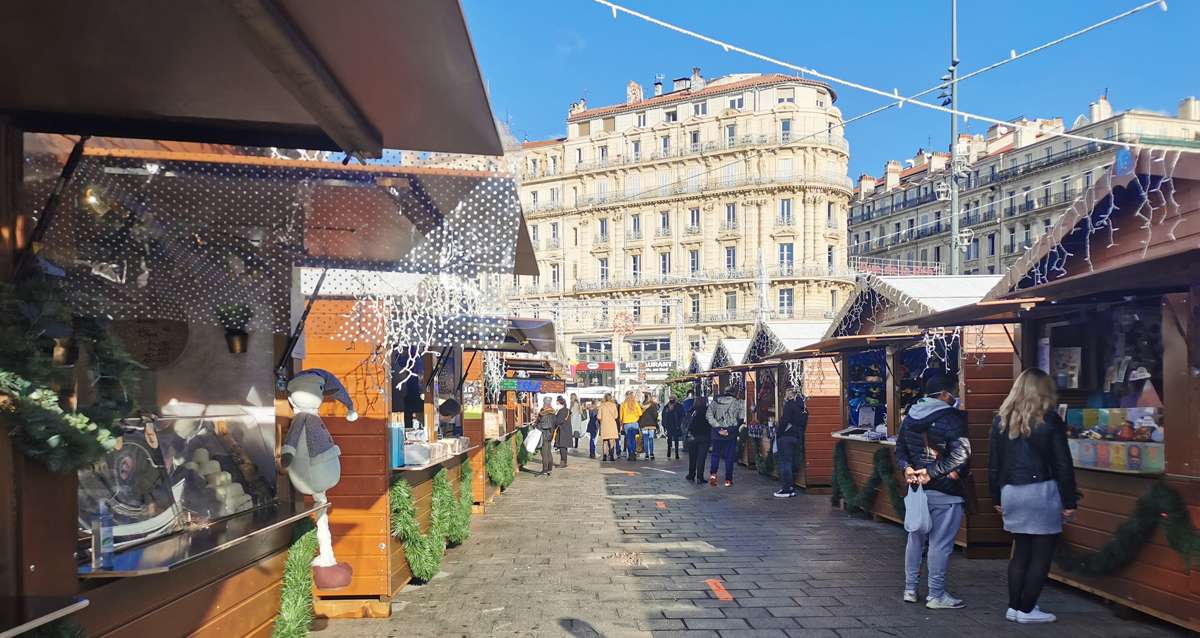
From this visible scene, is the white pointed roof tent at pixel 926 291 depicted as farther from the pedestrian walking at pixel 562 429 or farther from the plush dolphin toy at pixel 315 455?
the pedestrian walking at pixel 562 429

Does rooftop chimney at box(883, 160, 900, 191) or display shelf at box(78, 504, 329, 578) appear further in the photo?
rooftop chimney at box(883, 160, 900, 191)

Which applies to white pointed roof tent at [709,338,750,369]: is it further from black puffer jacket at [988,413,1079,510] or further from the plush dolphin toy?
the plush dolphin toy

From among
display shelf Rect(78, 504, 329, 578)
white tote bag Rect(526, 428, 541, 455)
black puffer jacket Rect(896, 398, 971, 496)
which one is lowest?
Result: white tote bag Rect(526, 428, 541, 455)

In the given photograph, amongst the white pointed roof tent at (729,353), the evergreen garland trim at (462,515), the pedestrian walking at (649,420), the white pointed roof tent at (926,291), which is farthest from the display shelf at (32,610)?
the pedestrian walking at (649,420)

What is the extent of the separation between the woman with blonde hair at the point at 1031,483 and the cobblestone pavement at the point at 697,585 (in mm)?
328

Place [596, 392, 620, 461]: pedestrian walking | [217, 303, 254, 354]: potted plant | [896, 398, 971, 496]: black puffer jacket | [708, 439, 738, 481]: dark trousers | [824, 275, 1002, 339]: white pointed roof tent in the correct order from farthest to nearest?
1. [596, 392, 620, 461]: pedestrian walking
2. [708, 439, 738, 481]: dark trousers
3. [824, 275, 1002, 339]: white pointed roof tent
4. [896, 398, 971, 496]: black puffer jacket
5. [217, 303, 254, 354]: potted plant

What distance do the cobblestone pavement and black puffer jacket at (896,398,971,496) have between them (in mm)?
1019

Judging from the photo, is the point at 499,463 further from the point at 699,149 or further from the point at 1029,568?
the point at 699,149

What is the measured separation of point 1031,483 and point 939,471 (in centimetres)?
70

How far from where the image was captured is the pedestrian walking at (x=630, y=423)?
75.7 ft

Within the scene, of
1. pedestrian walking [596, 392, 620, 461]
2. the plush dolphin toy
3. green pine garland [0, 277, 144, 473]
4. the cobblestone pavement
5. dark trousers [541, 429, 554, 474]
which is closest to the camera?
green pine garland [0, 277, 144, 473]

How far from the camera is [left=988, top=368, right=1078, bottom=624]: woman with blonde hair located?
18.8ft

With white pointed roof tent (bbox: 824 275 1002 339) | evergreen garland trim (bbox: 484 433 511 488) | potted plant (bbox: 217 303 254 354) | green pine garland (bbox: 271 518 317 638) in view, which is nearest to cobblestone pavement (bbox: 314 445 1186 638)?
green pine garland (bbox: 271 518 317 638)

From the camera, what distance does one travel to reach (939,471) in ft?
20.8
